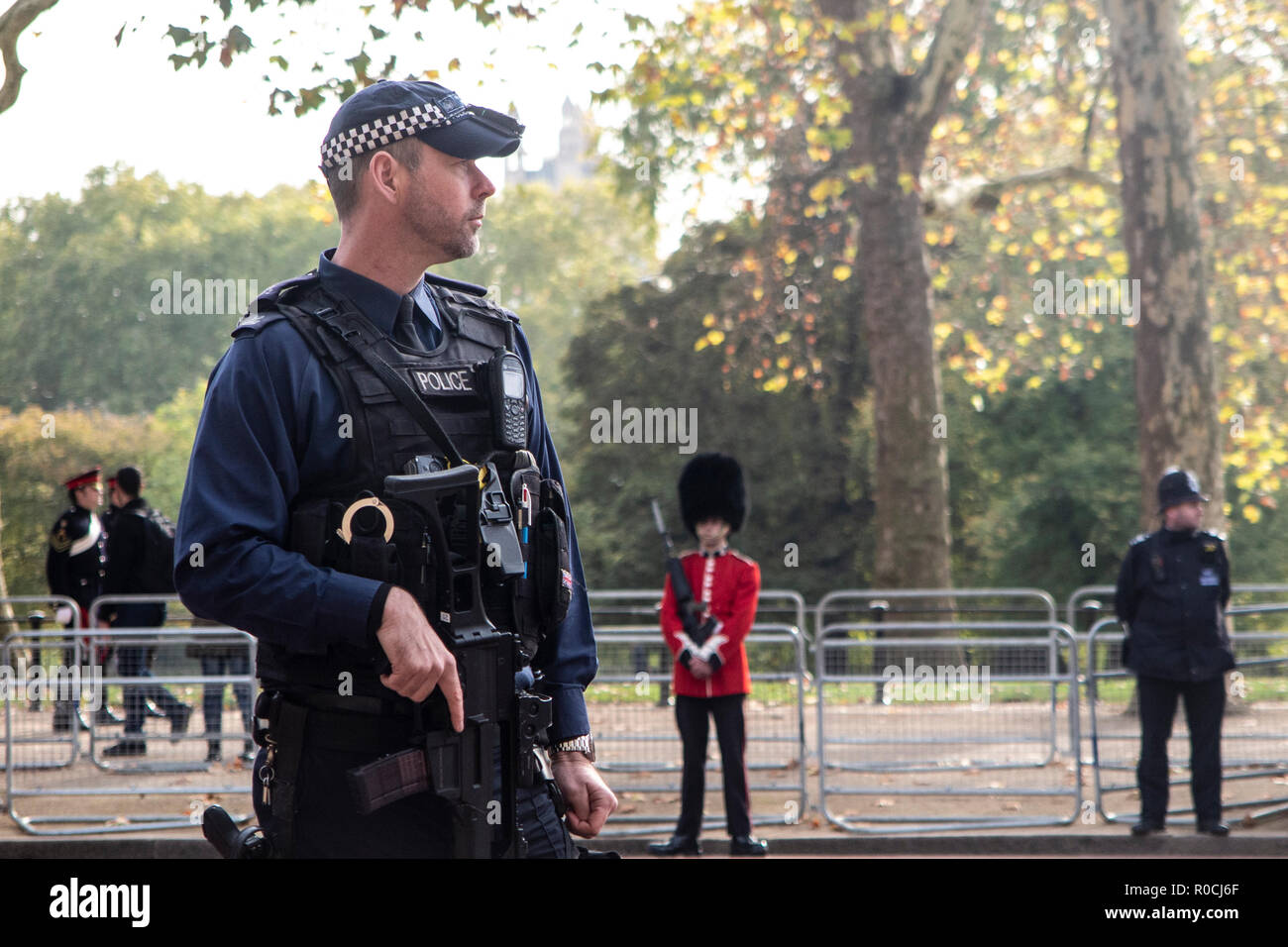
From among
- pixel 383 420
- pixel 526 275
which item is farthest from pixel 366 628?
pixel 526 275

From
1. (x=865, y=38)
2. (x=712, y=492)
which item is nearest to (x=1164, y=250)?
(x=865, y=38)

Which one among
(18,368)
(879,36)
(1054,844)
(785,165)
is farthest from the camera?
(18,368)

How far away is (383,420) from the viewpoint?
9.15ft

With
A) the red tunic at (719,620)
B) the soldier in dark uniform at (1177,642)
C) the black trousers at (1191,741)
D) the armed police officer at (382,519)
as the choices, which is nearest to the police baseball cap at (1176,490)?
the soldier in dark uniform at (1177,642)

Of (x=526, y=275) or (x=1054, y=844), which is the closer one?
(x=1054, y=844)

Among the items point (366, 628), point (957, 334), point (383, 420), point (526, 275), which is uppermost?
point (526, 275)

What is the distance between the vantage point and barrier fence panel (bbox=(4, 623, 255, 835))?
388 inches

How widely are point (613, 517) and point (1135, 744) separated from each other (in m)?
22.1

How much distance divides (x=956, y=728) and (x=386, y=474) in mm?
7451

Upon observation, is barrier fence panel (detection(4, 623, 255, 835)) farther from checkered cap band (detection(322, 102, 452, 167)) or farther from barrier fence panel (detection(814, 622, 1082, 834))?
checkered cap band (detection(322, 102, 452, 167))

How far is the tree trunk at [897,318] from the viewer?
17.3m

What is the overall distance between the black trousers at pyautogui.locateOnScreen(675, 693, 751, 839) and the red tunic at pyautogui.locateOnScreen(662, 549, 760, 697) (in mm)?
102
